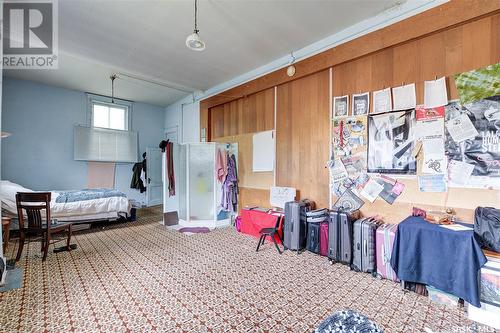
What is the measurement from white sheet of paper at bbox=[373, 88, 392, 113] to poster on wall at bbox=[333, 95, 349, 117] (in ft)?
1.20

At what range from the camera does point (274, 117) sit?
428cm

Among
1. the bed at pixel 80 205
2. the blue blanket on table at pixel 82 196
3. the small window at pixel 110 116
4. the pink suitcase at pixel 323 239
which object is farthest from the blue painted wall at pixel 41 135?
the pink suitcase at pixel 323 239

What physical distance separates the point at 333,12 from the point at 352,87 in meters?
0.99

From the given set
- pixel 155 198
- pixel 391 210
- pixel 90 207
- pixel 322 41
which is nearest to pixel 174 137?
pixel 155 198

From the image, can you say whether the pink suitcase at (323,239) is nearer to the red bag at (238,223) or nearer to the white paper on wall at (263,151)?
the white paper on wall at (263,151)

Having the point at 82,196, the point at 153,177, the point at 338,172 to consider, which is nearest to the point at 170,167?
the point at 82,196

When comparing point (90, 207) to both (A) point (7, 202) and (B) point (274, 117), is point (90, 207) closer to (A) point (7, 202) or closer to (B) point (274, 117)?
(A) point (7, 202)

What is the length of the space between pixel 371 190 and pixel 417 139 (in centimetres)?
81

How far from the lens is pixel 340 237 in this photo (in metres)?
2.87

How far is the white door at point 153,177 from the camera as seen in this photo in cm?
717

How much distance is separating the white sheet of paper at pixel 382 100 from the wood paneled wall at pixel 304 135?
665mm

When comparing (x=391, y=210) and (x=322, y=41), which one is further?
(x=322, y=41)

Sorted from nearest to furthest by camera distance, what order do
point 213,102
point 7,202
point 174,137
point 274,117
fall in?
point 7,202 < point 274,117 < point 213,102 < point 174,137

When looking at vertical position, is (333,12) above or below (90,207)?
above
